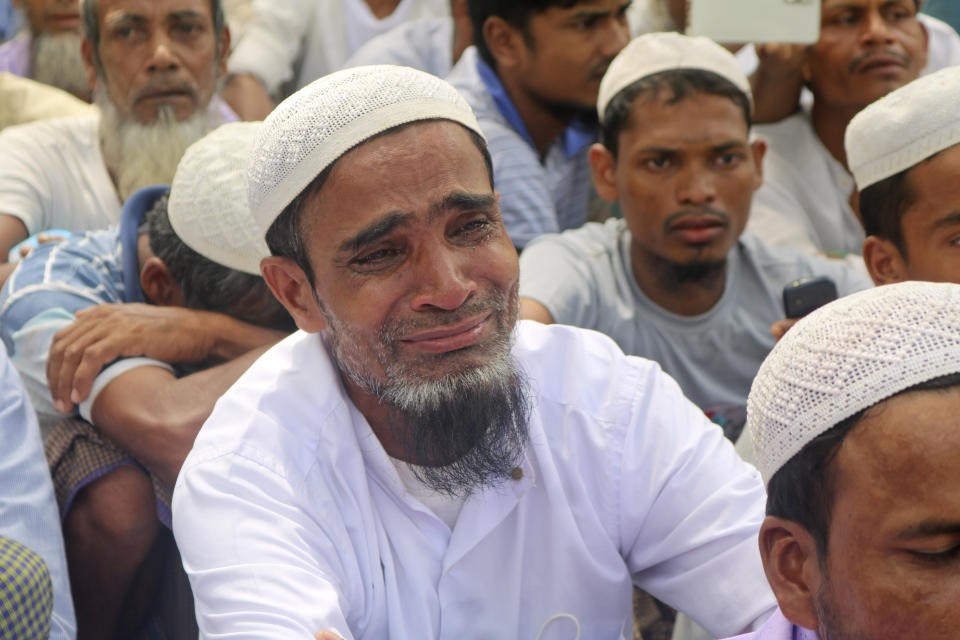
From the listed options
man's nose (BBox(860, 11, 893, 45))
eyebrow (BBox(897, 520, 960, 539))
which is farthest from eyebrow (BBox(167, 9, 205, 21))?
eyebrow (BBox(897, 520, 960, 539))

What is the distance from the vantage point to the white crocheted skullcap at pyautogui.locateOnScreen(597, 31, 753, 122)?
13.3 feet

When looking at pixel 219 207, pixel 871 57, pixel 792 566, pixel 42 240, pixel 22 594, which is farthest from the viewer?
pixel 871 57

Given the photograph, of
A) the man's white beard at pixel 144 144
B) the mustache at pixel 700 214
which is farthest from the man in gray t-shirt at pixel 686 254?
the man's white beard at pixel 144 144

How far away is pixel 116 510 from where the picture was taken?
304 centimetres

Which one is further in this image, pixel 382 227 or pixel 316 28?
pixel 316 28

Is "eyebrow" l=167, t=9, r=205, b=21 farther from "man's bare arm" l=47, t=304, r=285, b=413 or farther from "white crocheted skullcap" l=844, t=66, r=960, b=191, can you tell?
"white crocheted skullcap" l=844, t=66, r=960, b=191

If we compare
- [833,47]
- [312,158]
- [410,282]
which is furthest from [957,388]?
[833,47]

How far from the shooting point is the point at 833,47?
473 centimetres

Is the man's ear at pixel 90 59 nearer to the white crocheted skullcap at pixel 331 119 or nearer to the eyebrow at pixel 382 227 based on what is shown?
the white crocheted skullcap at pixel 331 119

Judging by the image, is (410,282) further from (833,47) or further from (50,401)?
(833,47)

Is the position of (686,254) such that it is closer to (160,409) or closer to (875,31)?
(875,31)

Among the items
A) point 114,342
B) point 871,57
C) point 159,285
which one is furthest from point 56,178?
point 871,57

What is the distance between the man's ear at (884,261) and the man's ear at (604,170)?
1.14 meters

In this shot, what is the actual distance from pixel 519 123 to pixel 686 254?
4.20 feet
